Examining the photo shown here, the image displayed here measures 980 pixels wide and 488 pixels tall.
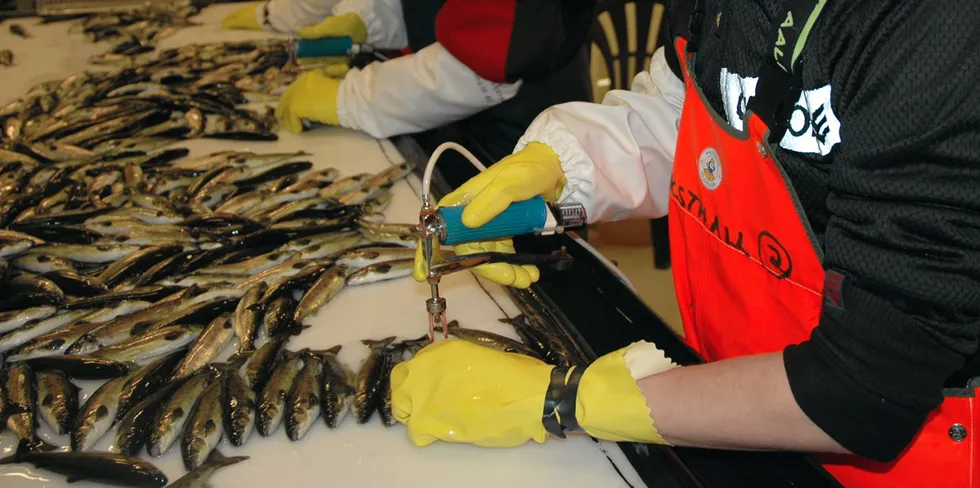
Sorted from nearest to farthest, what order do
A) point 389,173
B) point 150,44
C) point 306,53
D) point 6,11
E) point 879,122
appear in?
point 879,122 < point 389,173 < point 306,53 < point 150,44 < point 6,11

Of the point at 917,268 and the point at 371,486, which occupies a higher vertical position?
the point at 917,268

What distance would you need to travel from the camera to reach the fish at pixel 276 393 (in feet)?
4.93

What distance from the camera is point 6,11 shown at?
15.4 feet

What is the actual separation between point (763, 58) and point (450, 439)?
0.80 meters

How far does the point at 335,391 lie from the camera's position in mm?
1564

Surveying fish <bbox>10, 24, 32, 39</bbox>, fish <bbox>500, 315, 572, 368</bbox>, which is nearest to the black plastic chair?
fish <bbox>500, 315, 572, 368</bbox>

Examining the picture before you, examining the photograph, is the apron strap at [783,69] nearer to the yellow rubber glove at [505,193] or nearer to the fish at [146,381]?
the yellow rubber glove at [505,193]

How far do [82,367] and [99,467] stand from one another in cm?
33

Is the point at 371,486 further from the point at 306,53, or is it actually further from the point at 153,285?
the point at 306,53

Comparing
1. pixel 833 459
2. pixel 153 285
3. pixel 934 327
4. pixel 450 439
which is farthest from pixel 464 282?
pixel 934 327

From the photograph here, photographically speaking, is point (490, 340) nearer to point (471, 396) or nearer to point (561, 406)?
point (471, 396)

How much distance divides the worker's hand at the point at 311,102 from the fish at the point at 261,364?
1335 mm

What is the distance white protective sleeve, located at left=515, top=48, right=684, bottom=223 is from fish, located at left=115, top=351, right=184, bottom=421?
35.5 inches

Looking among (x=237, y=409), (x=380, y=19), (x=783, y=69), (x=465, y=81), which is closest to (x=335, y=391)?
(x=237, y=409)
